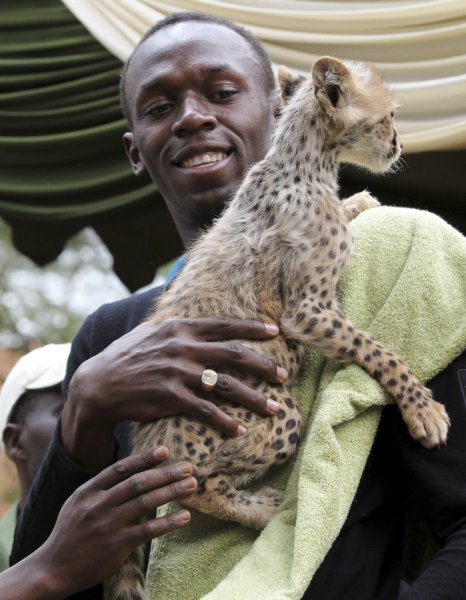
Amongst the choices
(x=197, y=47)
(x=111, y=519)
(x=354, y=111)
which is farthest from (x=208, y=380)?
(x=197, y=47)

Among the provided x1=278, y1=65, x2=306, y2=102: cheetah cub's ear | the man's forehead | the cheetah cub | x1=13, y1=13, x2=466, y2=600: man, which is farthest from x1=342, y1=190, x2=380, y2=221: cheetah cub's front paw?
the man's forehead

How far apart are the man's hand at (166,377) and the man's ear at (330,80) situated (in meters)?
0.63

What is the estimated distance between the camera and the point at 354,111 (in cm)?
264

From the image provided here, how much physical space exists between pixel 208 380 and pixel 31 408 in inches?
94.0

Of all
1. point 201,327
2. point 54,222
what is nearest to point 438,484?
point 201,327

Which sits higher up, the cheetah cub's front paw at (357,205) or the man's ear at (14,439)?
the cheetah cub's front paw at (357,205)

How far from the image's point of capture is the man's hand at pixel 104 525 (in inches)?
88.0

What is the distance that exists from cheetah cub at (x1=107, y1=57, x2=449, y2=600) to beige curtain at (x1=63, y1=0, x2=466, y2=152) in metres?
1.47

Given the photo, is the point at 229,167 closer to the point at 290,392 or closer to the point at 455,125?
the point at 290,392

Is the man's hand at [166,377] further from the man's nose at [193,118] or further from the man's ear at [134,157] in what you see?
the man's ear at [134,157]

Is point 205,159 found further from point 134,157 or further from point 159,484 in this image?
point 159,484

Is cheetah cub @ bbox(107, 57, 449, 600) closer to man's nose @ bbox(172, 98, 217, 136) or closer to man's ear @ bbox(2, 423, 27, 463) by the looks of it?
man's nose @ bbox(172, 98, 217, 136)

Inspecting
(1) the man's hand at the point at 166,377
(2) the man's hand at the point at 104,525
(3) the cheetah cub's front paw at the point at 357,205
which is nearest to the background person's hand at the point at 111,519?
(2) the man's hand at the point at 104,525

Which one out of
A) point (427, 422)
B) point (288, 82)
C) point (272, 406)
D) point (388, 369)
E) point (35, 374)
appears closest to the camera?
point (427, 422)
